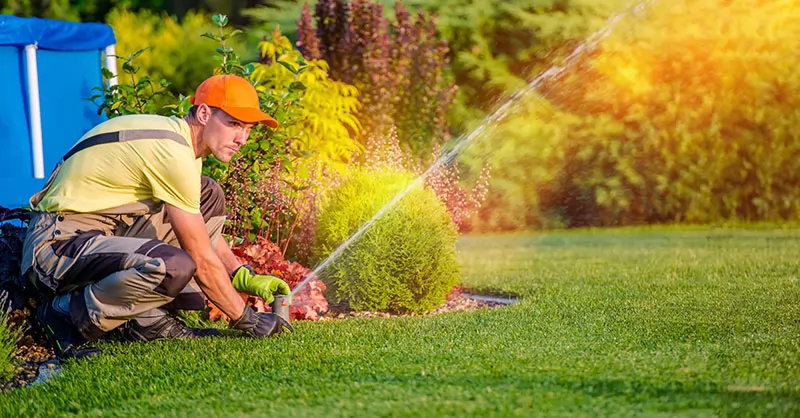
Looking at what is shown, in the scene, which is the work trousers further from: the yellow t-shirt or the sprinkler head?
the sprinkler head

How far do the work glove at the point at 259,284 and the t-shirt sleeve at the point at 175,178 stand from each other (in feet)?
1.75

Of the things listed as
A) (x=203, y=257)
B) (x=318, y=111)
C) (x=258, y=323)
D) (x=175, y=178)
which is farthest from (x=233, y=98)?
(x=318, y=111)

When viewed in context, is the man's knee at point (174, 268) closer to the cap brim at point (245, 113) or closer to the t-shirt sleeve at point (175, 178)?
the t-shirt sleeve at point (175, 178)

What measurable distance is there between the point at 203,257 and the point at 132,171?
505 mm

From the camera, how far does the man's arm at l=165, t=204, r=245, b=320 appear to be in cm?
462

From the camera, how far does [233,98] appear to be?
187 inches

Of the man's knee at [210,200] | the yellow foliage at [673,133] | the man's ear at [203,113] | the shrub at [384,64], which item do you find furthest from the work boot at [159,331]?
the yellow foliage at [673,133]

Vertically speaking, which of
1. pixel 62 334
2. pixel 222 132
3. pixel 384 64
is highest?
pixel 384 64

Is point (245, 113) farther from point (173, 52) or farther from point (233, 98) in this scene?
point (173, 52)

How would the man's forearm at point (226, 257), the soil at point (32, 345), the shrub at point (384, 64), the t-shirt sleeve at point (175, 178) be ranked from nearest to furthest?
the soil at point (32, 345)
the t-shirt sleeve at point (175, 178)
the man's forearm at point (226, 257)
the shrub at point (384, 64)

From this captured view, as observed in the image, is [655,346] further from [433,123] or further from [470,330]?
[433,123]

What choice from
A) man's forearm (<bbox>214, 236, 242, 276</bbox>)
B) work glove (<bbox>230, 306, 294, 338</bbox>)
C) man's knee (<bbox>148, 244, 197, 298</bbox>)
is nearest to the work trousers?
man's knee (<bbox>148, 244, 197, 298</bbox>)

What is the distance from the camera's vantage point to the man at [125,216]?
460 centimetres

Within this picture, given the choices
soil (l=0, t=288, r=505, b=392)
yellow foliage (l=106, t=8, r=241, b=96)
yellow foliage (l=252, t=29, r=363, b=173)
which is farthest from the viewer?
yellow foliage (l=106, t=8, r=241, b=96)
